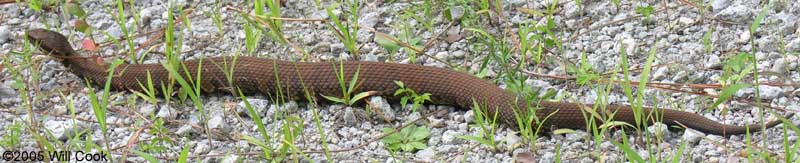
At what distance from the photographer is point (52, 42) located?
17.6 ft

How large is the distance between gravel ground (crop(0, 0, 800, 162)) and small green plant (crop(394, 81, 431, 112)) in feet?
0.15

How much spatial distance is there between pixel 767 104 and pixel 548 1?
133cm

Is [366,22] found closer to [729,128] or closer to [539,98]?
[539,98]

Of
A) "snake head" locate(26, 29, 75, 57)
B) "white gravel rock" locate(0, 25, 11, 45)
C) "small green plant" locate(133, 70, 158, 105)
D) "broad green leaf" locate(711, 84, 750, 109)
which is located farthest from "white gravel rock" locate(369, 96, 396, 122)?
"white gravel rock" locate(0, 25, 11, 45)

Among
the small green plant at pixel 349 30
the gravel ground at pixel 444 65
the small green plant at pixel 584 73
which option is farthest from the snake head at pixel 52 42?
the small green plant at pixel 584 73

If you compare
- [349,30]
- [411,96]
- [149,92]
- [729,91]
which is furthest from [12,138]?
[729,91]

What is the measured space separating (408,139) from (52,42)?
1908 mm

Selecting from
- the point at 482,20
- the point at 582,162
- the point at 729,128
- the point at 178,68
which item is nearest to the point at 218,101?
the point at 178,68

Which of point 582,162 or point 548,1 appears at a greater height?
point 548,1

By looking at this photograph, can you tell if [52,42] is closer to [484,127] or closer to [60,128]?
[60,128]

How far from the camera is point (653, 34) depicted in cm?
515

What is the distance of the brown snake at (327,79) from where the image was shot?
14.6ft

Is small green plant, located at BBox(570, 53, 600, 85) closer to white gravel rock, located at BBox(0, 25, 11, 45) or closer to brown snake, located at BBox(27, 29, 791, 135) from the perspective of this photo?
brown snake, located at BBox(27, 29, 791, 135)

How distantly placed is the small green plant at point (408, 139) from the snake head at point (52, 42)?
173 cm
